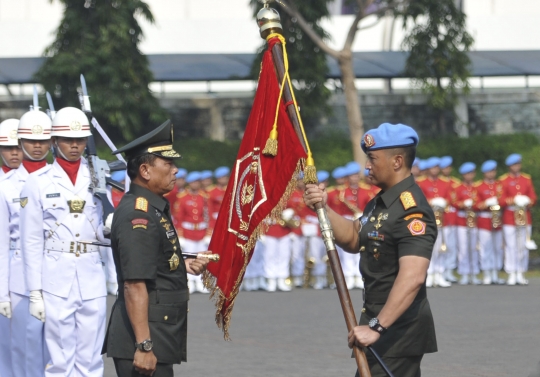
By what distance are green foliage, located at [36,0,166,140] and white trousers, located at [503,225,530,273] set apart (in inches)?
349

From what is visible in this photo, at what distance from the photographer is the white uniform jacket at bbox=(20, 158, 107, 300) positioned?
747cm

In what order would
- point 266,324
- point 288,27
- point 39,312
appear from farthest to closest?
point 288,27
point 266,324
point 39,312

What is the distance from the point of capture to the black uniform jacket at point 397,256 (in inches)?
210

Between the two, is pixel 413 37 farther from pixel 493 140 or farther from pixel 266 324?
pixel 266 324

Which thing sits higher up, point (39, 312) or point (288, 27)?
point (288, 27)

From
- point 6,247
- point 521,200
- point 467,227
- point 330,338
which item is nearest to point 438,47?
point 467,227

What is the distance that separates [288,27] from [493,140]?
5.41m

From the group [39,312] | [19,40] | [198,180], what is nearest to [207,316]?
[198,180]

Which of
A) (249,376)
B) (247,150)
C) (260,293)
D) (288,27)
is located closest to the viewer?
(247,150)

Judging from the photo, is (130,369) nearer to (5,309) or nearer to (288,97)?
(288,97)

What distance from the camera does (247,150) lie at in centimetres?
646

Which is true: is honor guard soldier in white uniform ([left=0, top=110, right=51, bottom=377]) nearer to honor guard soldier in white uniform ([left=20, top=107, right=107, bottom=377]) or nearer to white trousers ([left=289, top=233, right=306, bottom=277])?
honor guard soldier in white uniform ([left=20, top=107, right=107, bottom=377])

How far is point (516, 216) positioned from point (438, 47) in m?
6.27

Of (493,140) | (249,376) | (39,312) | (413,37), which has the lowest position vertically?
(249,376)
